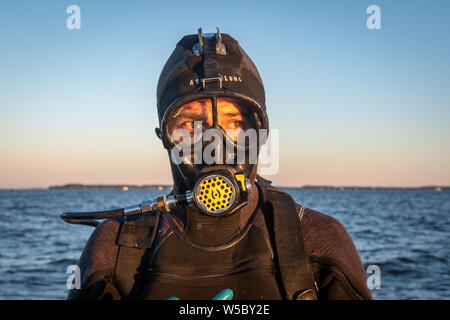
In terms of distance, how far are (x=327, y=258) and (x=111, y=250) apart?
1.00 metres

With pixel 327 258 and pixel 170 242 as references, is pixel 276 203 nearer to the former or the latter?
pixel 327 258

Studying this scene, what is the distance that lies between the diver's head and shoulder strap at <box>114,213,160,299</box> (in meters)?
0.28

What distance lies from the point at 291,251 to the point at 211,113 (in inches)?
29.6

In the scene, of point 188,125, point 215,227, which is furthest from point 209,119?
point 215,227

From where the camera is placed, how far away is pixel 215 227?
2191 mm

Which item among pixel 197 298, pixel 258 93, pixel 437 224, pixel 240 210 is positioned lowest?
pixel 437 224

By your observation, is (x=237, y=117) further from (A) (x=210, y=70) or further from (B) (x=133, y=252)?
(B) (x=133, y=252)

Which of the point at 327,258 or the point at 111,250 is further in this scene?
the point at 111,250

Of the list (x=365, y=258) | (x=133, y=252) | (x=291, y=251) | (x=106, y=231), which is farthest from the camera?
(x=365, y=258)

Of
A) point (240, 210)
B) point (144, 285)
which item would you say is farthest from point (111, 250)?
point (240, 210)

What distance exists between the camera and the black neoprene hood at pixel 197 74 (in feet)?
7.26

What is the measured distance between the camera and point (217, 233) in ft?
7.16

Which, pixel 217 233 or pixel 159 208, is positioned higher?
pixel 159 208
